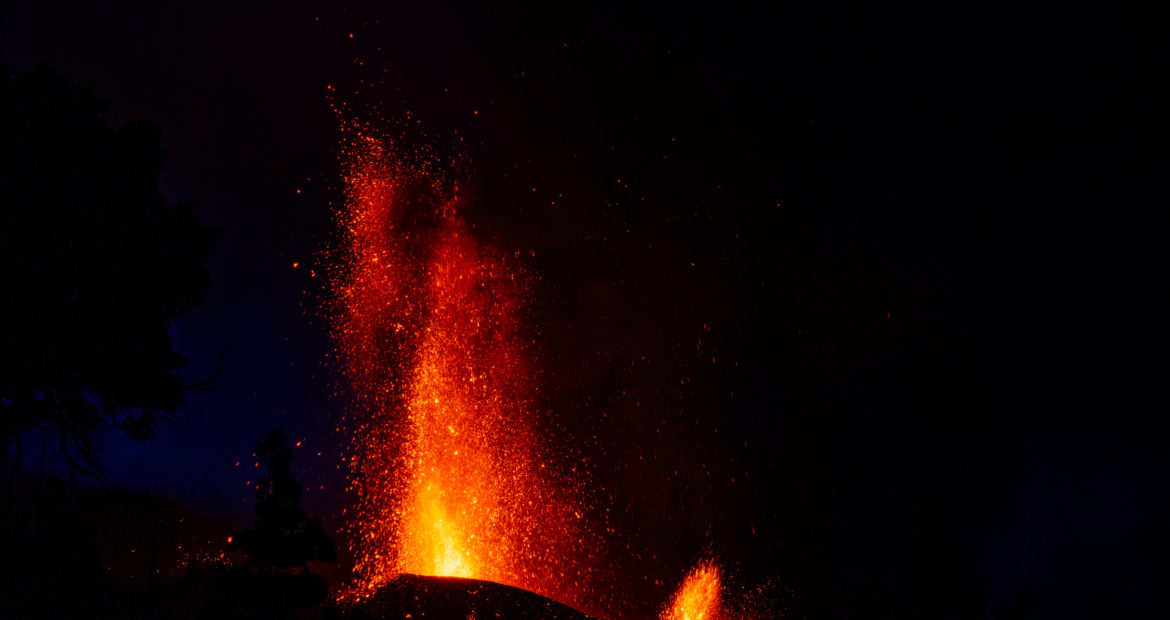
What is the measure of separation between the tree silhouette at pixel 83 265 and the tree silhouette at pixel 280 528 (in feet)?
9.30

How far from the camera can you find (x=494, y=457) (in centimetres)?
3266

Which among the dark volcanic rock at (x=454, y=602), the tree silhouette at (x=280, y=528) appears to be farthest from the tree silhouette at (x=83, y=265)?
the dark volcanic rock at (x=454, y=602)

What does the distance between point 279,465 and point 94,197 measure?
5520 mm

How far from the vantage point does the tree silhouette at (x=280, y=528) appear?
39.6ft

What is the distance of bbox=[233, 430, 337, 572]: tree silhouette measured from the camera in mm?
12070

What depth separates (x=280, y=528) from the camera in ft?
40.3

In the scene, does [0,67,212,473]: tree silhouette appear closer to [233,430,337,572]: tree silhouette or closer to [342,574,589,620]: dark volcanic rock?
[233,430,337,572]: tree silhouette

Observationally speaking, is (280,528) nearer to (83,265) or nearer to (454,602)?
(83,265)

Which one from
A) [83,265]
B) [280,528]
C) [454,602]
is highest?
[83,265]

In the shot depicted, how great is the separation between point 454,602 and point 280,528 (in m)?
12.7

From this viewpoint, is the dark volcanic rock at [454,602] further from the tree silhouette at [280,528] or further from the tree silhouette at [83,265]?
the tree silhouette at [83,265]

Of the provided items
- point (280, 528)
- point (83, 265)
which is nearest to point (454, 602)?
point (280, 528)

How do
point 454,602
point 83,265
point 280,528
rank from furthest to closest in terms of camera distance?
point 454,602, point 280,528, point 83,265

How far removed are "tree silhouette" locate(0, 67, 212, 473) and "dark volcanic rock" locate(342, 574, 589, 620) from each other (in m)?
15.0
